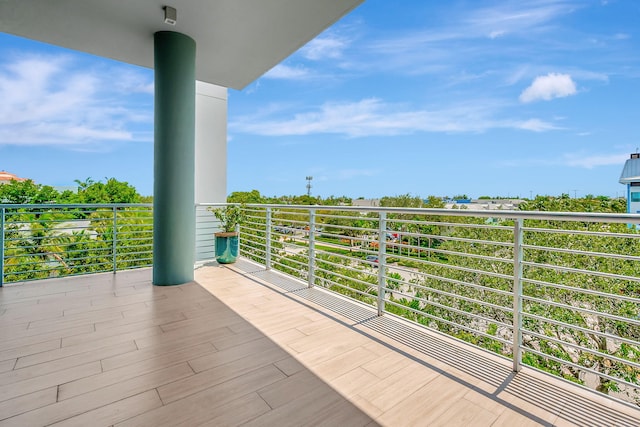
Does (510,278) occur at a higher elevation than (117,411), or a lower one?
higher

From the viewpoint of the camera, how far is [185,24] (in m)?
3.23

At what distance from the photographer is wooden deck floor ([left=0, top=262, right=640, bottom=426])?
56.1 inches

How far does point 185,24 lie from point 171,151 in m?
1.35

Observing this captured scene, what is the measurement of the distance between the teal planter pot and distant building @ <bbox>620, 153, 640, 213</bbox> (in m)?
19.7

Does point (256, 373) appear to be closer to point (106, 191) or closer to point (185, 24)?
point (185, 24)

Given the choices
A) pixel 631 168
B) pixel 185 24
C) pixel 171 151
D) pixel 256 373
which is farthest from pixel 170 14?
pixel 631 168

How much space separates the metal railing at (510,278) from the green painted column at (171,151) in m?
1.15

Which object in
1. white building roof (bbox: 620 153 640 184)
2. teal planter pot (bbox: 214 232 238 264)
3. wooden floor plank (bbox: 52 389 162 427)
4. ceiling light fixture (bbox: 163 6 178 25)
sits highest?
white building roof (bbox: 620 153 640 184)

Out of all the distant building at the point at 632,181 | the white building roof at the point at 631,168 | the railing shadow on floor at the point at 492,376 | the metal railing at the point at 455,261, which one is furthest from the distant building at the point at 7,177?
the white building roof at the point at 631,168

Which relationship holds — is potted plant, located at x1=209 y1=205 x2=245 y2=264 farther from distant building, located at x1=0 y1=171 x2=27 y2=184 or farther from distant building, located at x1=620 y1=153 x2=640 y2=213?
distant building, located at x1=620 y1=153 x2=640 y2=213

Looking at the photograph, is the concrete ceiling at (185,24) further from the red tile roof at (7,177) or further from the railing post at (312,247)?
the red tile roof at (7,177)

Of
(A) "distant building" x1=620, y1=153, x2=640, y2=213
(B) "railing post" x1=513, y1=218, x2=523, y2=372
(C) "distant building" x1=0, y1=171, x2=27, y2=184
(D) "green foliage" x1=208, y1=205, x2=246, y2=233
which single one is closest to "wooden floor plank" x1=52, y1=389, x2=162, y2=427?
(B) "railing post" x1=513, y1=218, x2=523, y2=372

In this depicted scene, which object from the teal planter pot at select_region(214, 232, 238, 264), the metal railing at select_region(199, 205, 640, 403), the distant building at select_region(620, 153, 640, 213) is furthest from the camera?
the distant building at select_region(620, 153, 640, 213)

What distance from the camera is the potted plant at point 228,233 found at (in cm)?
473
